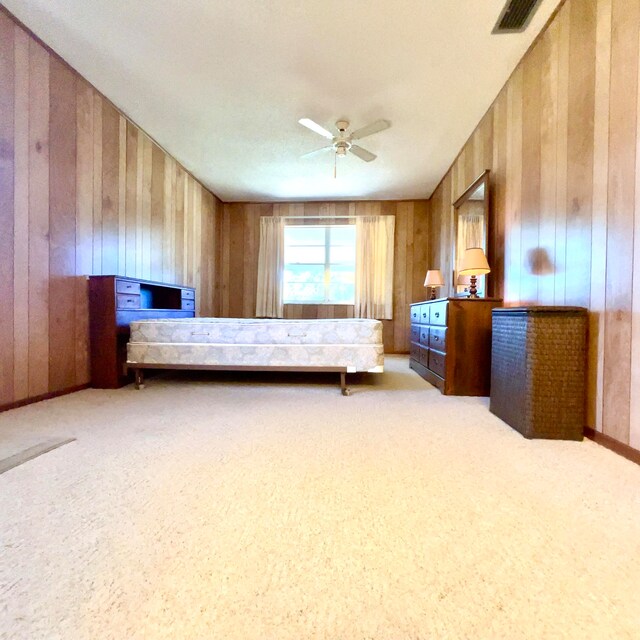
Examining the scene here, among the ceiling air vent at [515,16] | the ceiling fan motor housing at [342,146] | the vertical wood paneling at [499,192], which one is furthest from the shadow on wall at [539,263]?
the ceiling fan motor housing at [342,146]

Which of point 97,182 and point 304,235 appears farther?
point 304,235

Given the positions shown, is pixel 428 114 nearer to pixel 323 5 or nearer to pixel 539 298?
pixel 323 5

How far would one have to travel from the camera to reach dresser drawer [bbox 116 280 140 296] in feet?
8.87

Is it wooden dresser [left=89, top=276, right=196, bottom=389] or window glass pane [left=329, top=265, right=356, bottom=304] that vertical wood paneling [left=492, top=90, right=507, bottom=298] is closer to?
window glass pane [left=329, top=265, right=356, bottom=304]

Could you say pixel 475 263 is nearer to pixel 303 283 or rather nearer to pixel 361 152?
Answer: pixel 361 152

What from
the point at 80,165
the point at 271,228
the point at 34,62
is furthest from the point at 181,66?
the point at 271,228

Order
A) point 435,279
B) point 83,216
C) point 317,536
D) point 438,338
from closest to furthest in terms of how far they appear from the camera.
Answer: point 317,536, point 83,216, point 438,338, point 435,279

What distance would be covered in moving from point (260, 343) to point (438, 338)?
5.25 ft

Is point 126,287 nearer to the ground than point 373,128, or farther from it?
nearer to the ground

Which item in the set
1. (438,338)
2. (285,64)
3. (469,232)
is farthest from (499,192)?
(285,64)

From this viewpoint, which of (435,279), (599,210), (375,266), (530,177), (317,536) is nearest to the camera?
(317,536)

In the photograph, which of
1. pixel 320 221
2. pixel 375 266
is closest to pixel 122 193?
pixel 320 221

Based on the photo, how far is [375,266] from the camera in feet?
18.1

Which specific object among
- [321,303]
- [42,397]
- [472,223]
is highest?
[472,223]
